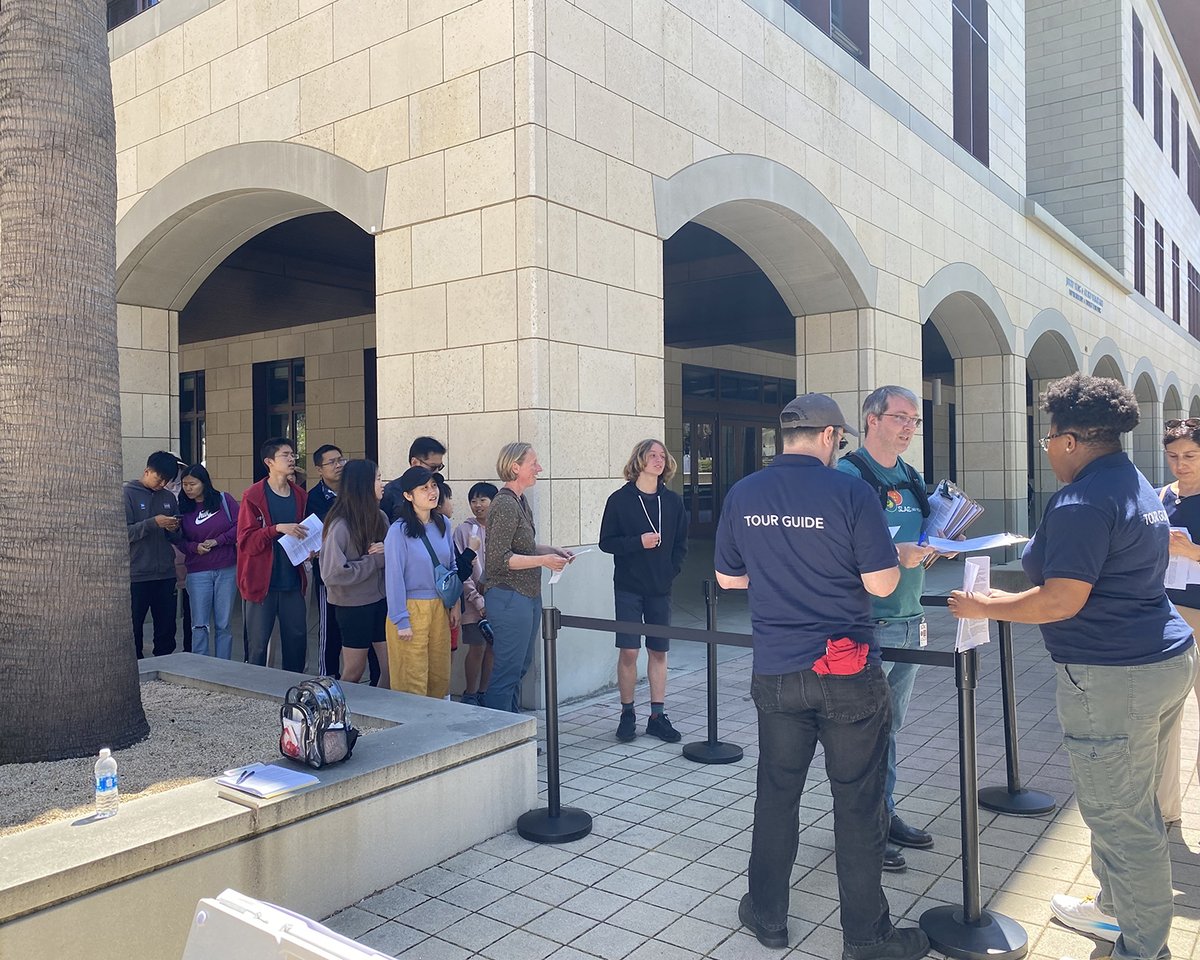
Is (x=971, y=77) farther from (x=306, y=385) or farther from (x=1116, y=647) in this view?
(x=1116, y=647)

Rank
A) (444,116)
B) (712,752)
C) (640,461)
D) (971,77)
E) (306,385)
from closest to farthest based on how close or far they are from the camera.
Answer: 1. (712,752)
2. (640,461)
3. (444,116)
4. (971,77)
5. (306,385)

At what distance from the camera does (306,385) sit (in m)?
18.2

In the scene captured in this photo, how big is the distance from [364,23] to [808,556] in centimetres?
684

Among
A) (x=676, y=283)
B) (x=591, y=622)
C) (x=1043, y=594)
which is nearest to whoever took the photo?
(x=1043, y=594)

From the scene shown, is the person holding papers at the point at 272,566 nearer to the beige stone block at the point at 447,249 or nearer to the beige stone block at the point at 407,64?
the beige stone block at the point at 447,249

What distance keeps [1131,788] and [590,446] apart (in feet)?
16.0

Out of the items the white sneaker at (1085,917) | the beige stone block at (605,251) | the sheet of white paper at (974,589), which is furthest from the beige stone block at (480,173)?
the white sneaker at (1085,917)

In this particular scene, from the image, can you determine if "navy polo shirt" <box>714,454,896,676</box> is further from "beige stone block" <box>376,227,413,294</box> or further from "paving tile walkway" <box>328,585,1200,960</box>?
"beige stone block" <box>376,227,413,294</box>

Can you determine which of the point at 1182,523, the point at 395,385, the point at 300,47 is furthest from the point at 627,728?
the point at 300,47

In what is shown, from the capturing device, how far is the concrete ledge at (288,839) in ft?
9.99

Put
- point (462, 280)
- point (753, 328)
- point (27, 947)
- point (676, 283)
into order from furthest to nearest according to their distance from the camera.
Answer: point (753, 328) < point (676, 283) < point (462, 280) < point (27, 947)

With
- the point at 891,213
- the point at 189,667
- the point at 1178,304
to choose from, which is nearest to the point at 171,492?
the point at 189,667

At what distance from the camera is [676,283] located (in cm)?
1489

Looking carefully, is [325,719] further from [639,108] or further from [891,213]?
[891,213]
